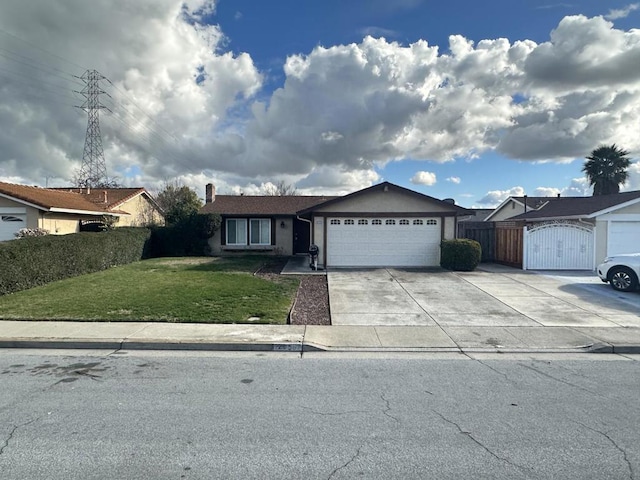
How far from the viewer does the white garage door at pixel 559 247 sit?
15.4 m

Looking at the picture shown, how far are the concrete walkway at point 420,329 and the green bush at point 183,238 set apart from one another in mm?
13157

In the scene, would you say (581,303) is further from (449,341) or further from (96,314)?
(96,314)

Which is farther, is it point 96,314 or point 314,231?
point 314,231

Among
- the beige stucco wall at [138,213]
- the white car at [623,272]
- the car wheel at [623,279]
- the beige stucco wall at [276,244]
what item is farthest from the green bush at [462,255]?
the beige stucco wall at [138,213]

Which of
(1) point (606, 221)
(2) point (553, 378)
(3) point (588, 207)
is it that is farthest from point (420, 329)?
(3) point (588, 207)

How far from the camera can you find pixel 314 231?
16.8 meters

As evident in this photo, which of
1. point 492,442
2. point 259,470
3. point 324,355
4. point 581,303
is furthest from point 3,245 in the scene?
point 581,303

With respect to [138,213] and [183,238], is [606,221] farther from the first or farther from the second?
[138,213]

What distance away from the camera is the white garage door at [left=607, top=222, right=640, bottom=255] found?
15289mm

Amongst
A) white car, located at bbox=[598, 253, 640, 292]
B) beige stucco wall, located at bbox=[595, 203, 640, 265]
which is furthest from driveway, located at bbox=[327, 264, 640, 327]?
beige stucco wall, located at bbox=[595, 203, 640, 265]

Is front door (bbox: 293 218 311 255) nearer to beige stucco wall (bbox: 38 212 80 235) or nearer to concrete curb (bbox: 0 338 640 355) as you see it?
beige stucco wall (bbox: 38 212 80 235)

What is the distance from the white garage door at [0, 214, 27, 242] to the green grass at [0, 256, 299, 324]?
18.9 ft

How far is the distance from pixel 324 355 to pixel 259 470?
306 centimetres

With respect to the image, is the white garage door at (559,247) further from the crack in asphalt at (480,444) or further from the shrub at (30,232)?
the shrub at (30,232)
